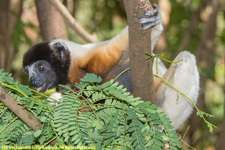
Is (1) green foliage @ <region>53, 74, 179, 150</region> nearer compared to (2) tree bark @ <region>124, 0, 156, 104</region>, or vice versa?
(2) tree bark @ <region>124, 0, 156, 104</region>

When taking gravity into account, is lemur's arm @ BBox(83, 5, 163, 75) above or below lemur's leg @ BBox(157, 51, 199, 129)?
above

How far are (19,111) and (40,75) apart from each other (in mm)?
1429

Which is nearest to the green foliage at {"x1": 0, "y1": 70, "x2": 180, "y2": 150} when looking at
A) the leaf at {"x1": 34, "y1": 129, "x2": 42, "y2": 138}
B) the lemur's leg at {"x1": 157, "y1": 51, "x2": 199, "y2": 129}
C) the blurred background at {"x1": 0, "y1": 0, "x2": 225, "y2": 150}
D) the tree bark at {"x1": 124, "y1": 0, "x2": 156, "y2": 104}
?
the leaf at {"x1": 34, "y1": 129, "x2": 42, "y2": 138}

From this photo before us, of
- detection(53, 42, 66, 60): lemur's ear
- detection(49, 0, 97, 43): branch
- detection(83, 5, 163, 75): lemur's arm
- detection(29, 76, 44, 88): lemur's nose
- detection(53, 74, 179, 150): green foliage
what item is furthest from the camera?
detection(49, 0, 97, 43): branch

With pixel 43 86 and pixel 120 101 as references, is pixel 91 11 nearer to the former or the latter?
pixel 43 86

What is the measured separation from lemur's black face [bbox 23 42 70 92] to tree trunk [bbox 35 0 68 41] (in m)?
1.13

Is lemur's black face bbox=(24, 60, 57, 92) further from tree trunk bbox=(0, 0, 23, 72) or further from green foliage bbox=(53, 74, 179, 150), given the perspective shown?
tree trunk bbox=(0, 0, 23, 72)

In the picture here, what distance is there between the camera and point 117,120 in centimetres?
245

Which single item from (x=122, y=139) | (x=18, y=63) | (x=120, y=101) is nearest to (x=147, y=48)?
A: (x=120, y=101)

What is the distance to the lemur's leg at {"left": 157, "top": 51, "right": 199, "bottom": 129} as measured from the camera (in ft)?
12.2

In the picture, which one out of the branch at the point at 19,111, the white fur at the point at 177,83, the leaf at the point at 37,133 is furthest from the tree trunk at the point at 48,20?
the leaf at the point at 37,133

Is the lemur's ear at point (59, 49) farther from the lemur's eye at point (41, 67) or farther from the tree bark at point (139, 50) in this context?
the tree bark at point (139, 50)

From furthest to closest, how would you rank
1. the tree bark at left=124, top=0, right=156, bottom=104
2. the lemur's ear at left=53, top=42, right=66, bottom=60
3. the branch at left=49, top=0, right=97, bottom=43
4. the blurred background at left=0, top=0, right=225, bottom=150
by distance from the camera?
the blurred background at left=0, top=0, right=225, bottom=150, the branch at left=49, top=0, right=97, bottom=43, the lemur's ear at left=53, top=42, right=66, bottom=60, the tree bark at left=124, top=0, right=156, bottom=104

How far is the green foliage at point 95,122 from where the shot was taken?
2.44 metres
